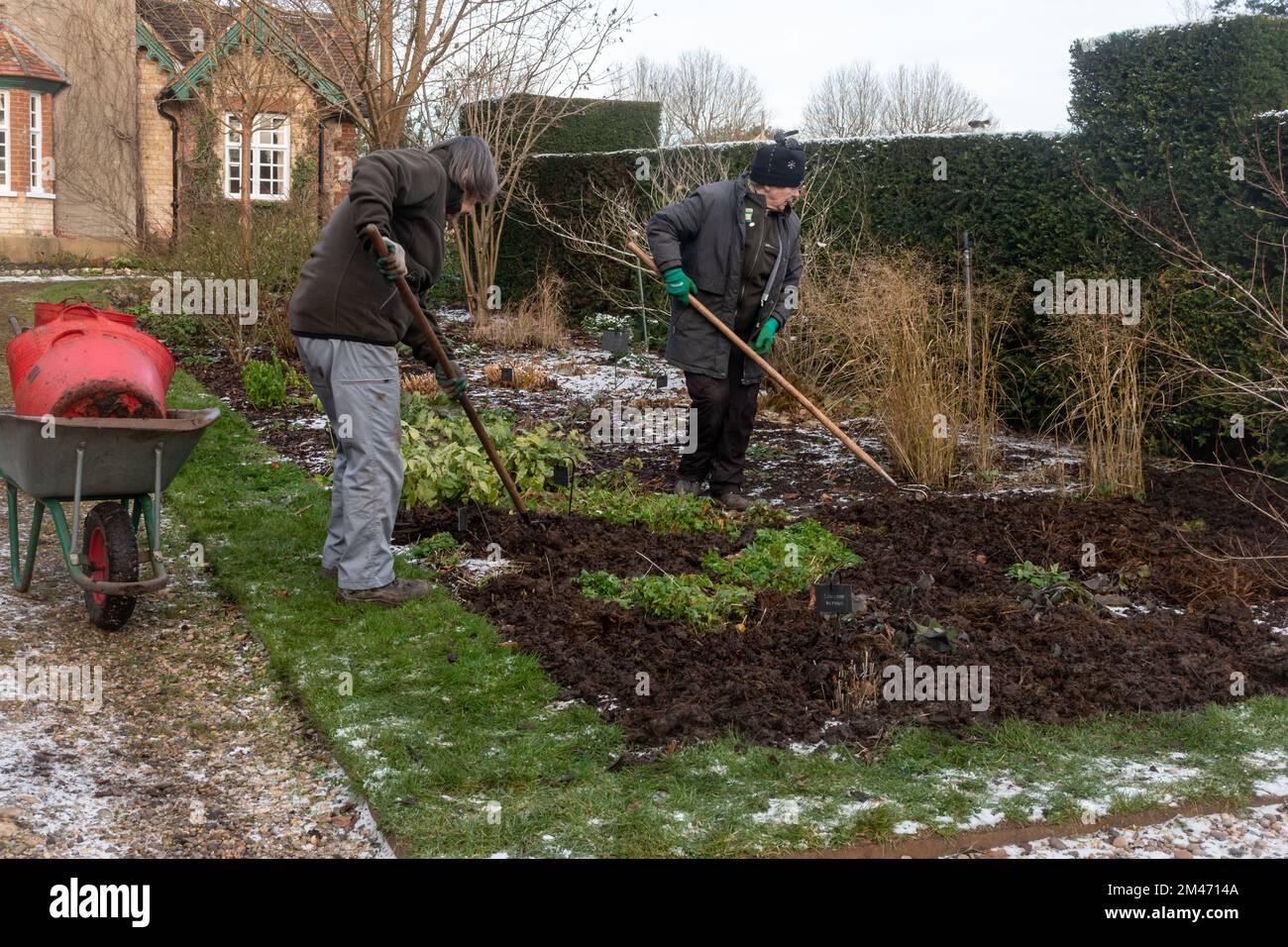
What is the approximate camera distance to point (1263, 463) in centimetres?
721

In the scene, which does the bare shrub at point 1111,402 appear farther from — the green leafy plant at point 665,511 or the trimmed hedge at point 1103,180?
the green leafy plant at point 665,511

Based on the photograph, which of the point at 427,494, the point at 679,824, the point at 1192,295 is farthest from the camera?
the point at 1192,295

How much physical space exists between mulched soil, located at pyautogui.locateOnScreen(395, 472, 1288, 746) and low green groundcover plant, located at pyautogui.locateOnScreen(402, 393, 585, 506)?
Result: 0.20m

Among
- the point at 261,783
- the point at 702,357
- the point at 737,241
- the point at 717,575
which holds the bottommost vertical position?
the point at 261,783

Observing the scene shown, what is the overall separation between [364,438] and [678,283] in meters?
2.43

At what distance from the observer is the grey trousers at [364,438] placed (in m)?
5.27

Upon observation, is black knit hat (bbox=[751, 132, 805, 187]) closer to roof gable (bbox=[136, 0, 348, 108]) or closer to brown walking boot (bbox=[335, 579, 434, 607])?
brown walking boot (bbox=[335, 579, 434, 607])

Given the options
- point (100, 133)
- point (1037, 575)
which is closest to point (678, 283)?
point (1037, 575)

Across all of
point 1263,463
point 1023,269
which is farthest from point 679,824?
point 1023,269

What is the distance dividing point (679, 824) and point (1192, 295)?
616 cm

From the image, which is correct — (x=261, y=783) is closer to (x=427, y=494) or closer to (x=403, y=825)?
(x=403, y=825)

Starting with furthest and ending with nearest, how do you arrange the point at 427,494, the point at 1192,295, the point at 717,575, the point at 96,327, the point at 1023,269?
the point at 1023,269 < the point at 1192,295 < the point at 427,494 < the point at 717,575 < the point at 96,327

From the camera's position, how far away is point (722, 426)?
24.5ft

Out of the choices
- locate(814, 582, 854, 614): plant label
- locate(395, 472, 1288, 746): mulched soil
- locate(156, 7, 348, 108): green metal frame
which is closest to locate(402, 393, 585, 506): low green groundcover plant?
locate(395, 472, 1288, 746): mulched soil
